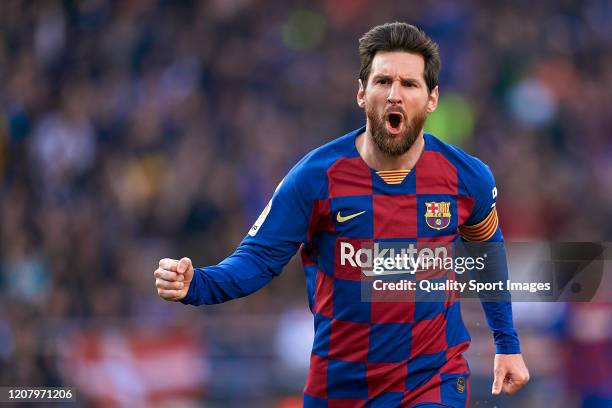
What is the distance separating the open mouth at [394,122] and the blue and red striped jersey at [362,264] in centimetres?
20

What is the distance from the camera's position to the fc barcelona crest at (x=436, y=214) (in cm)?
525

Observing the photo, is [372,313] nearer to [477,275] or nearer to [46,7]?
[477,275]

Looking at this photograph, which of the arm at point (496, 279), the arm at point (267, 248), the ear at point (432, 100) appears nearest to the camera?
the arm at point (267, 248)

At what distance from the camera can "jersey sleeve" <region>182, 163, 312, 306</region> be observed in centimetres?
513

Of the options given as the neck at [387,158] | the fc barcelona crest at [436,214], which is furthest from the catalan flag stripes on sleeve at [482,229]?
the neck at [387,158]

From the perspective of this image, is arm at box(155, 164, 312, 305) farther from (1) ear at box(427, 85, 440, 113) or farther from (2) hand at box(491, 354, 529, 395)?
(2) hand at box(491, 354, 529, 395)

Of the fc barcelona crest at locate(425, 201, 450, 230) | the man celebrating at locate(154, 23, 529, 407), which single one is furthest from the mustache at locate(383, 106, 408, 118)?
the fc barcelona crest at locate(425, 201, 450, 230)

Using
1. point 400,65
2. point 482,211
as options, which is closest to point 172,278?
point 400,65

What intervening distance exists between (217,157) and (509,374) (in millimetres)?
7430

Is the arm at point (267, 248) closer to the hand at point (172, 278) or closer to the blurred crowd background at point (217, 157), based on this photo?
the hand at point (172, 278)

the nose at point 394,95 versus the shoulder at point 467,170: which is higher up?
Answer: the nose at point 394,95

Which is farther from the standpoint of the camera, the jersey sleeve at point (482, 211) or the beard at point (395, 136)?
the jersey sleeve at point (482, 211)

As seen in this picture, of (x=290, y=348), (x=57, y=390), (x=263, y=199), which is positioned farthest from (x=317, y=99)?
(x=57, y=390)

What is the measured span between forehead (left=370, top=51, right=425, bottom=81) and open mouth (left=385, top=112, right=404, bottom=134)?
17cm
